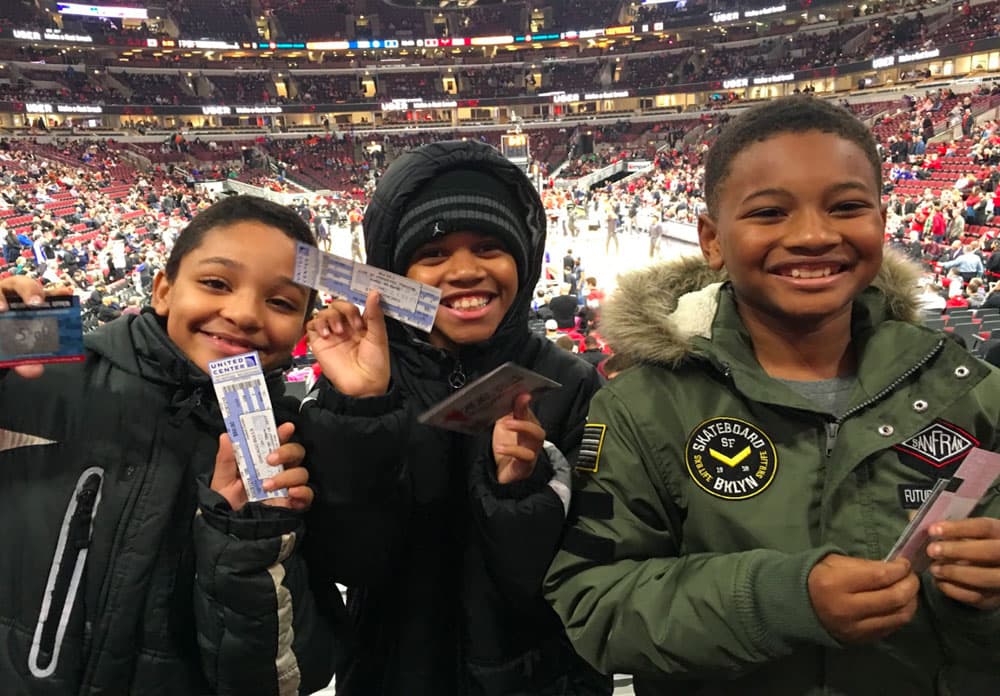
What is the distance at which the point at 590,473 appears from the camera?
1.22m

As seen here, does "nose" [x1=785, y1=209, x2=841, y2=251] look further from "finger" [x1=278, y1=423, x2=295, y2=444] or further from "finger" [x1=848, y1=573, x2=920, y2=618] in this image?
"finger" [x1=278, y1=423, x2=295, y2=444]

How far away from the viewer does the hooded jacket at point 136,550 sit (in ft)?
3.79

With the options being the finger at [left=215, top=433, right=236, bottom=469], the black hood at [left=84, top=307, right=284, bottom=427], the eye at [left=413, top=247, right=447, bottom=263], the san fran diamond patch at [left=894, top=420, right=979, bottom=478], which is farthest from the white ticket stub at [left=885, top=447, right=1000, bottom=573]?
the black hood at [left=84, top=307, right=284, bottom=427]

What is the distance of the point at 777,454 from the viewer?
1.17 meters

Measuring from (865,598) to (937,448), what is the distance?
377 millimetres

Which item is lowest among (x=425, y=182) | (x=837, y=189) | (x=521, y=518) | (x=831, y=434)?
(x=521, y=518)

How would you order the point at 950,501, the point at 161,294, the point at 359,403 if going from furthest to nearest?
the point at 161,294 → the point at 359,403 → the point at 950,501

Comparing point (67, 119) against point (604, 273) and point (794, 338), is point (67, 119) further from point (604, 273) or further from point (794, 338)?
point (794, 338)

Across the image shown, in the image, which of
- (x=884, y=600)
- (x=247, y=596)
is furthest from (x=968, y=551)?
(x=247, y=596)

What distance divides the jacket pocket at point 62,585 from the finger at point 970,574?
55.4 inches

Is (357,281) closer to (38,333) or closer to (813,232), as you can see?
(38,333)

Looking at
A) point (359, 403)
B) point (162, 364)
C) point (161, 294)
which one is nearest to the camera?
point (359, 403)

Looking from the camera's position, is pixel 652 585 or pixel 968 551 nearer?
pixel 968 551

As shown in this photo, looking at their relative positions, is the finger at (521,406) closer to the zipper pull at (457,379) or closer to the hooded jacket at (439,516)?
the hooded jacket at (439,516)
